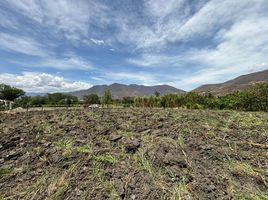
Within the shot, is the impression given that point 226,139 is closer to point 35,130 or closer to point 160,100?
point 35,130

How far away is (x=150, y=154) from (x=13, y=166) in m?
2.02

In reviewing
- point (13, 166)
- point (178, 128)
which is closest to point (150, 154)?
point (178, 128)

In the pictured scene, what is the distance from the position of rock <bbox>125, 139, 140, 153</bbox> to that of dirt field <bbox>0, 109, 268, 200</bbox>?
0.01m

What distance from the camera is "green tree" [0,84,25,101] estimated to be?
2260 inches

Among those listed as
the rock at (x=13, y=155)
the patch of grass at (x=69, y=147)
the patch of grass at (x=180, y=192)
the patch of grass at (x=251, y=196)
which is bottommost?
the patch of grass at (x=251, y=196)

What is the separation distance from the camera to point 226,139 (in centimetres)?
412

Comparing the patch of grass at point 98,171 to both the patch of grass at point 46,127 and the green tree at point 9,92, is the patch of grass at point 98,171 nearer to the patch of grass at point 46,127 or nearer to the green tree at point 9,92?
the patch of grass at point 46,127

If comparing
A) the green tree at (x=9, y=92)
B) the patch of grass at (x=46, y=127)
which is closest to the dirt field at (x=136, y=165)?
the patch of grass at (x=46, y=127)

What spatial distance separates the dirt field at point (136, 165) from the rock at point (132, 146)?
0.01 metres

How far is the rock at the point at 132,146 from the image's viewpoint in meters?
3.62

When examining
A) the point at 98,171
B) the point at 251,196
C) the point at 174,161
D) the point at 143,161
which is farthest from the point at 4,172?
the point at 251,196

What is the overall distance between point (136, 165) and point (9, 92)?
63079mm

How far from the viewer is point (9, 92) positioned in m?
57.8

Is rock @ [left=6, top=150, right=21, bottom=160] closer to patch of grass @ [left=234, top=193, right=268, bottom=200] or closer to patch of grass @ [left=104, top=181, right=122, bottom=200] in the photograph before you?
patch of grass @ [left=104, top=181, right=122, bottom=200]
